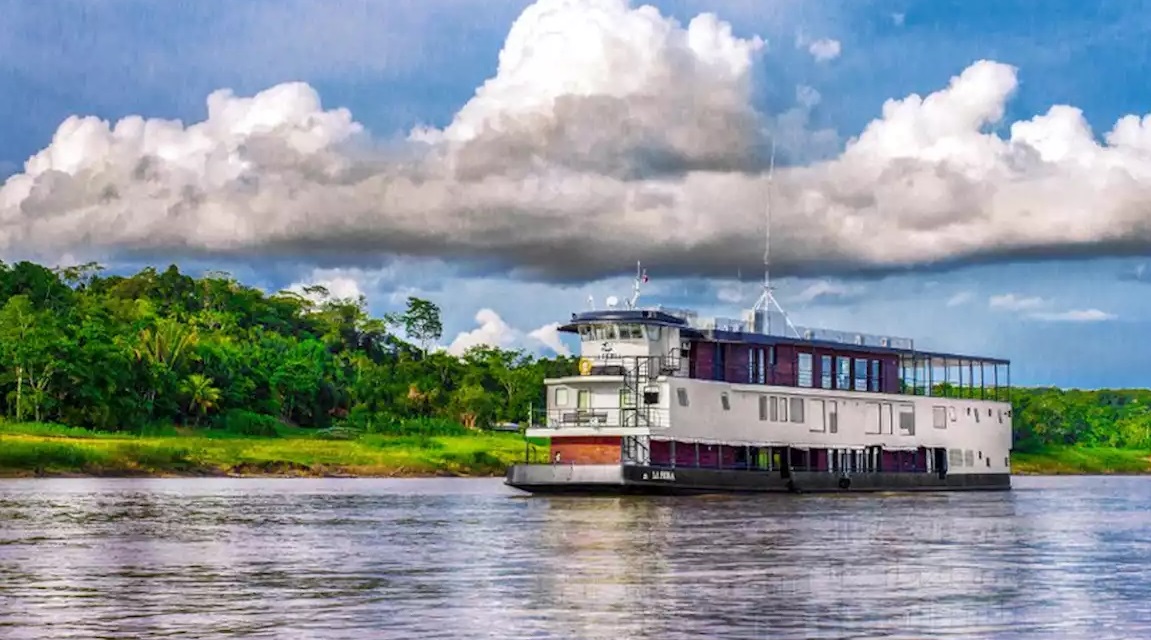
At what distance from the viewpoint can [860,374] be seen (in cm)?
7438

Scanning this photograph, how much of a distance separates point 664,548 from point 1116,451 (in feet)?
515

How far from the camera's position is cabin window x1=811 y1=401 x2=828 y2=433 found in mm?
70812

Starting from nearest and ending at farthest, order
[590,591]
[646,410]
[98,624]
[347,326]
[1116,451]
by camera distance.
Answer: [98,624], [590,591], [646,410], [347,326], [1116,451]

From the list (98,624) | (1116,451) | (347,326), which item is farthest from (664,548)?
(1116,451)

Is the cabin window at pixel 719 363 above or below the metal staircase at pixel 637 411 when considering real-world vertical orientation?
above

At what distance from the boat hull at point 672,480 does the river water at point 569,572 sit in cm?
358

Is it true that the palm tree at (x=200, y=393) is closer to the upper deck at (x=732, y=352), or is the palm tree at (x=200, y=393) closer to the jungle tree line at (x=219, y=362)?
the jungle tree line at (x=219, y=362)

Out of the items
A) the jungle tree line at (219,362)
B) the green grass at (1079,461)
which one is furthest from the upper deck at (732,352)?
the green grass at (1079,461)

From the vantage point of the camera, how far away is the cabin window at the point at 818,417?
70.8 m

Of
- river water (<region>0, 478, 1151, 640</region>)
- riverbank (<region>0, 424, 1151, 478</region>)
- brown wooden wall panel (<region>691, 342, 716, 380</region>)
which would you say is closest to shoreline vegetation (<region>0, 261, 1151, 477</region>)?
riverbank (<region>0, 424, 1151, 478</region>)

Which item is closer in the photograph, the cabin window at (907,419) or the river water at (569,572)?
the river water at (569,572)

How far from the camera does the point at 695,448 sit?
65062 mm

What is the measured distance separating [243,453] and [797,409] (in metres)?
46.0

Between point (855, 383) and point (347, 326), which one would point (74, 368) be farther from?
point (347, 326)
